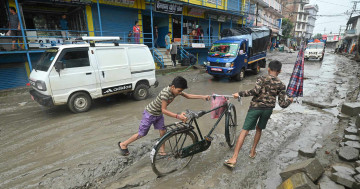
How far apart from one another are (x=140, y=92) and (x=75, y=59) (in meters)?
2.40

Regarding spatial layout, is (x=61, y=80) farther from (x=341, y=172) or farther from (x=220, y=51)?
(x=220, y=51)

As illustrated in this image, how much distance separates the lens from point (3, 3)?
8.62 metres

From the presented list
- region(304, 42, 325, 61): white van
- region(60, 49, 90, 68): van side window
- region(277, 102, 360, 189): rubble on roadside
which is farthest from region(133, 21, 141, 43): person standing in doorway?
region(304, 42, 325, 61): white van

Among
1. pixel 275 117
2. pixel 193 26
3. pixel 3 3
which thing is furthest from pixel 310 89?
pixel 3 3

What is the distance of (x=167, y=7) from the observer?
44.8 feet

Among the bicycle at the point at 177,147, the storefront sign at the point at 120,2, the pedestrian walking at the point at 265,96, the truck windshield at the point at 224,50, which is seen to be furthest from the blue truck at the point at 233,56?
the bicycle at the point at 177,147

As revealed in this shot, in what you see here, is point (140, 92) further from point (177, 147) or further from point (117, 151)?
point (177, 147)

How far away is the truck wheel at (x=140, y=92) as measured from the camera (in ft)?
22.7

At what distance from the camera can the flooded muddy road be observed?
293cm

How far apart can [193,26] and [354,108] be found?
15.1 m

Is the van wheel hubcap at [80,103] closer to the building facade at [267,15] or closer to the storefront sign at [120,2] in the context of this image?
the storefront sign at [120,2]

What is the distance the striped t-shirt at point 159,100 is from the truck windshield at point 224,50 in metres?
7.80

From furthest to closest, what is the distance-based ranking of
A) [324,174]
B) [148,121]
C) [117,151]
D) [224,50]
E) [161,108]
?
[224,50], [117,151], [148,121], [161,108], [324,174]

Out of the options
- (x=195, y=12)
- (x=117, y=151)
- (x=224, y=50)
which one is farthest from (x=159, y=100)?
(x=195, y=12)
